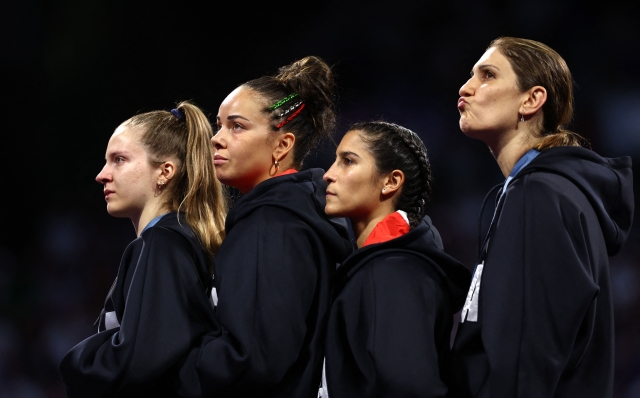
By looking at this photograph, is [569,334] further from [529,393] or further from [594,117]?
[594,117]

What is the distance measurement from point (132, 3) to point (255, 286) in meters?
3.36

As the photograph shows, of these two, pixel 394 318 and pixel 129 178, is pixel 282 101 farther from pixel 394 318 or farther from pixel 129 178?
pixel 394 318

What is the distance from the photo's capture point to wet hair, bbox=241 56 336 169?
8.56 feet

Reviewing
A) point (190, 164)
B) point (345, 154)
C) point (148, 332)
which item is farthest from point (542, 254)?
point (190, 164)

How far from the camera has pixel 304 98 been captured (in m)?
2.67

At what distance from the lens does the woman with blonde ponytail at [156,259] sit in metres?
2.19

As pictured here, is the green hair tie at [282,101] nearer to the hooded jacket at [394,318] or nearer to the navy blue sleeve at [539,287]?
the hooded jacket at [394,318]

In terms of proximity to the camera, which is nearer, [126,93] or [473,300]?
[473,300]

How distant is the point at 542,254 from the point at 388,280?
45cm

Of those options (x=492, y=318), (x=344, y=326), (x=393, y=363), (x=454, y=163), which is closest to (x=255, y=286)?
(x=344, y=326)

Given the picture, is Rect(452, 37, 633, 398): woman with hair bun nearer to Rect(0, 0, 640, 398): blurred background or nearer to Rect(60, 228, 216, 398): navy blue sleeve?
Rect(60, 228, 216, 398): navy blue sleeve

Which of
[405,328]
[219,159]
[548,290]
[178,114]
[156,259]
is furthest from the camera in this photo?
[178,114]

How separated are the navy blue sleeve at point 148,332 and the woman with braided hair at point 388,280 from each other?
1.50 feet

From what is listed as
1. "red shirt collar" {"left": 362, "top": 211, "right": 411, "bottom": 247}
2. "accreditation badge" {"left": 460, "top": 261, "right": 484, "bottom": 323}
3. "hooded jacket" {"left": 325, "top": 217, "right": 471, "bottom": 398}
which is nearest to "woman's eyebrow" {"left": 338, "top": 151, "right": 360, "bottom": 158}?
"red shirt collar" {"left": 362, "top": 211, "right": 411, "bottom": 247}
